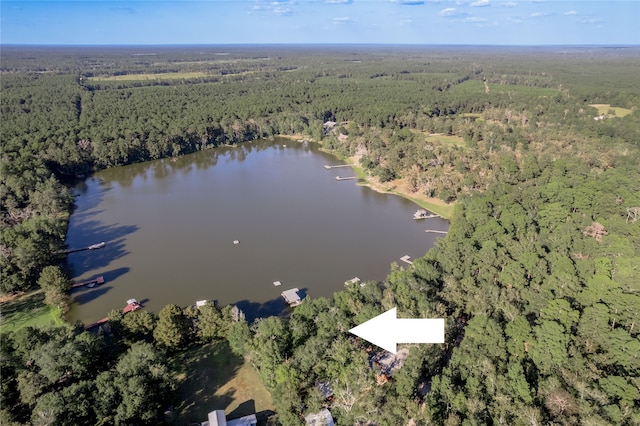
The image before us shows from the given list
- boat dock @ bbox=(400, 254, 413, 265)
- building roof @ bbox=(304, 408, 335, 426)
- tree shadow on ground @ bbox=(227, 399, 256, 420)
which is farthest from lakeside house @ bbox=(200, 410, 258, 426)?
boat dock @ bbox=(400, 254, 413, 265)

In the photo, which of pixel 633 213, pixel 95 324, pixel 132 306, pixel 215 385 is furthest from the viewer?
pixel 633 213

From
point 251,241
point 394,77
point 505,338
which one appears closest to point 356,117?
point 251,241

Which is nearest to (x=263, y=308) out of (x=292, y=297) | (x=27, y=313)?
(x=292, y=297)

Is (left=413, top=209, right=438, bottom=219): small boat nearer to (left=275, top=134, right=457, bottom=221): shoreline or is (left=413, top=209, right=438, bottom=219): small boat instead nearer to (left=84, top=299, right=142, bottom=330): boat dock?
(left=275, top=134, right=457, bottom=221): shoreline

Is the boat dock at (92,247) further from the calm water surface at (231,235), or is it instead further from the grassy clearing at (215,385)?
the grassy clearing at (215,385)

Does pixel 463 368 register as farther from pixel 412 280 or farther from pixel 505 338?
pixel 412 280

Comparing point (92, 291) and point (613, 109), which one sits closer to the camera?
point (92, 291)

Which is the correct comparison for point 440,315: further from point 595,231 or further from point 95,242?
point 95,242
